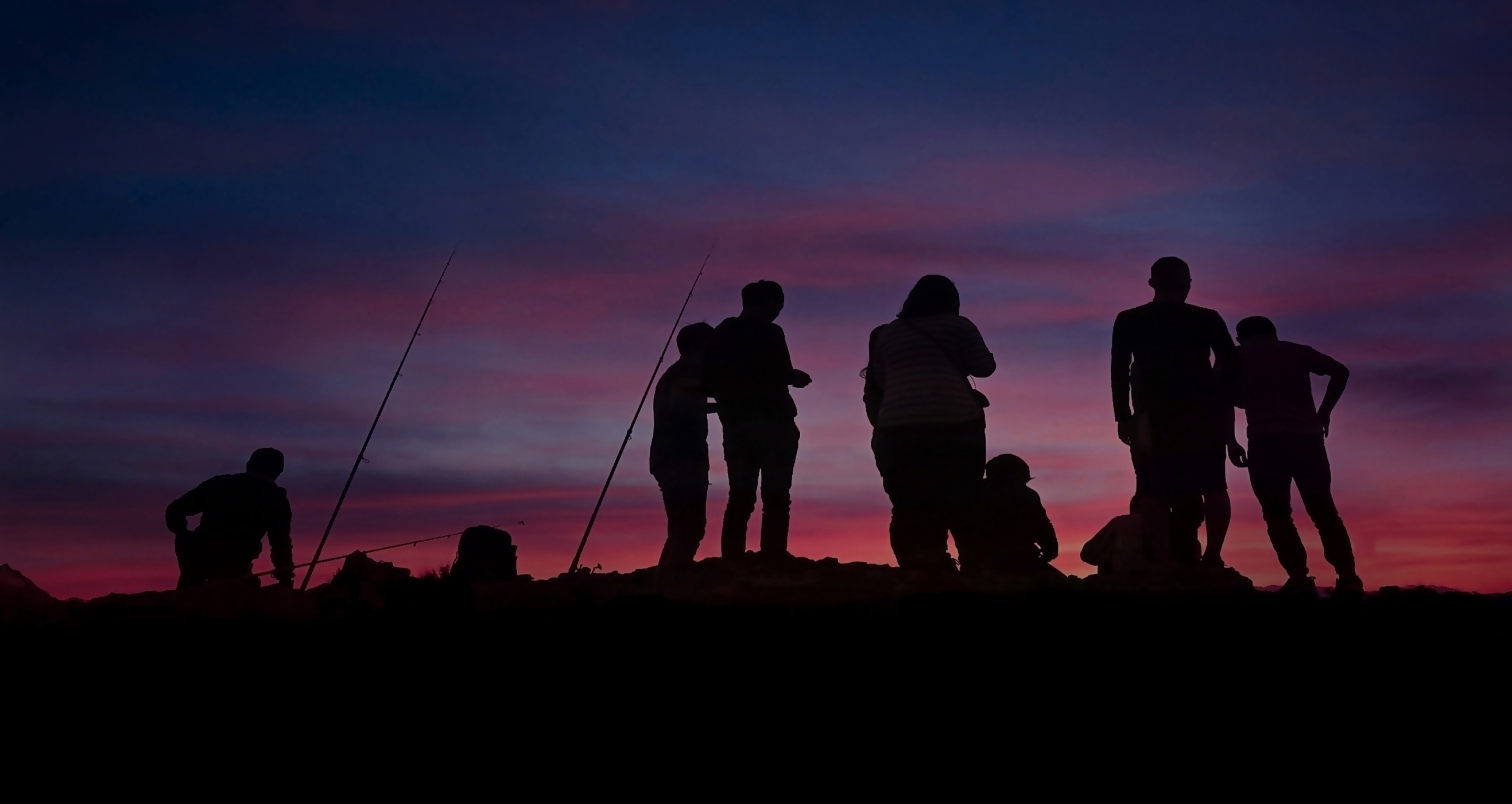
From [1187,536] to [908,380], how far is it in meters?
1.63

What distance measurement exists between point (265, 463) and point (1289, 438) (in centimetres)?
642

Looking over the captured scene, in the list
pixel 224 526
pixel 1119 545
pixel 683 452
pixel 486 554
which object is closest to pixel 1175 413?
pixel 1119 545

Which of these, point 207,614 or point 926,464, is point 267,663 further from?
point 926,464

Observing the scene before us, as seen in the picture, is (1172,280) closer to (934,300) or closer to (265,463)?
(934,300)

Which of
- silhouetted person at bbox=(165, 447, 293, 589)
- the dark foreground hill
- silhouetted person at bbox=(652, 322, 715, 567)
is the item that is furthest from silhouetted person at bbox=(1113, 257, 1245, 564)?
silhouetted person at bbox=(165, 447, 293, 589)

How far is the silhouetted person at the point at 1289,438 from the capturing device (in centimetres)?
659

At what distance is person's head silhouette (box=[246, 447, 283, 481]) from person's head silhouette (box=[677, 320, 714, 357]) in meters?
3.03

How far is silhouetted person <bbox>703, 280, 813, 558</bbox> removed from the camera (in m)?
6.78

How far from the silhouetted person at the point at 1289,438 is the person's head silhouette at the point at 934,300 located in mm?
1532

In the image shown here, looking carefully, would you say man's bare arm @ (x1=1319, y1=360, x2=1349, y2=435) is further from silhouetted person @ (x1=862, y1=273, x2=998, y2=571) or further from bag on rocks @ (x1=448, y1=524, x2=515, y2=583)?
bag on rocks @ (x1=448, y1=524, x2=515, y2=583)

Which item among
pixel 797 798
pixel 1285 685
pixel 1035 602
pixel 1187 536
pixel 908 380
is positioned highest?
pixel 908 380

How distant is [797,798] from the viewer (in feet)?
12.0

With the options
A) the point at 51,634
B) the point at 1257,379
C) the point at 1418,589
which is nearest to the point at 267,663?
the point at 51,634

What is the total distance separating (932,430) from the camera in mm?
6188
